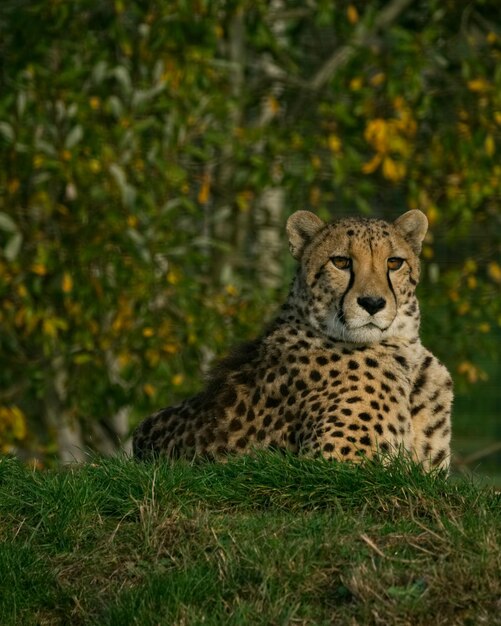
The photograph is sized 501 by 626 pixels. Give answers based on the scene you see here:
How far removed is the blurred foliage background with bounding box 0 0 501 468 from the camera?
24.9 ft

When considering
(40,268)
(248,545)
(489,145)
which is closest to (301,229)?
(248,545)

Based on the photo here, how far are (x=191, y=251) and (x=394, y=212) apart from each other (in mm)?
1694

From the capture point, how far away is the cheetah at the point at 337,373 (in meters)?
A: 4.82

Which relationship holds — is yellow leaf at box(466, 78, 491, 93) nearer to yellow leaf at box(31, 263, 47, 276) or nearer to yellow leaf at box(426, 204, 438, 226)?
yellow leaf at box(426, 204, 438, 226)

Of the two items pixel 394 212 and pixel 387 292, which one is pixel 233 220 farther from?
pixel 387 292

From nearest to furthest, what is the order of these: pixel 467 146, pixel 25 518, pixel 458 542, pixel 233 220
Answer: pixel 458 542
pixel 25 518
pixel 467 146
pixel 233 220

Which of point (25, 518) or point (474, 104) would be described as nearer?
point (25, 518)

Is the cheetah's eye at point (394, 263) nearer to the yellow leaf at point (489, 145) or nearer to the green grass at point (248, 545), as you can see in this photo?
the green grass at point (248, 545)

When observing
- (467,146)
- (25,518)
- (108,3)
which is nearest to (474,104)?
(467,146)

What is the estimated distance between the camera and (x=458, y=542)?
3.82 m

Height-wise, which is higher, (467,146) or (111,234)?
(467,146)

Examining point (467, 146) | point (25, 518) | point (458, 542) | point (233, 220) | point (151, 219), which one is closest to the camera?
point (458, 542)

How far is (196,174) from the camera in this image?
873cm

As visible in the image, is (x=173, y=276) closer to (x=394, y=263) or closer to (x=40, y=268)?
(x=40, y=268)
